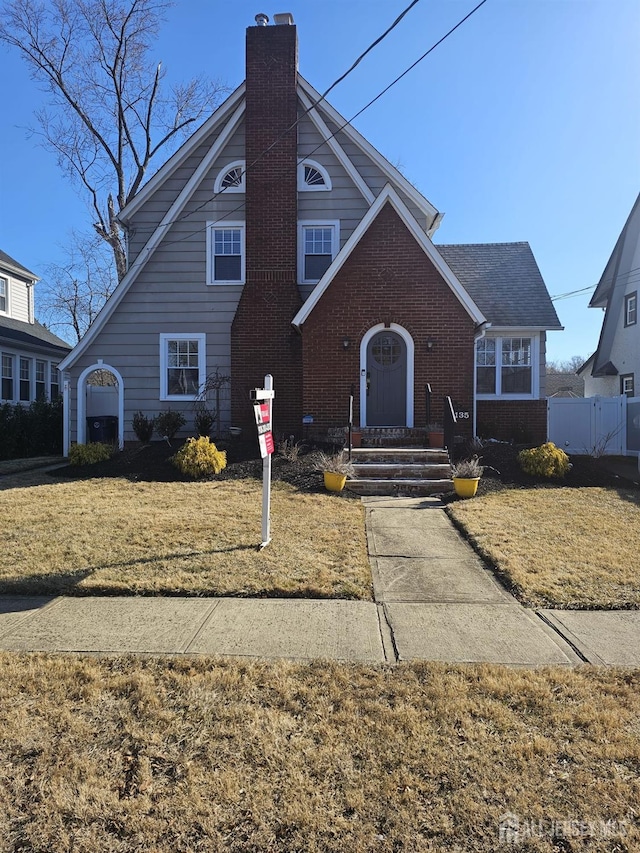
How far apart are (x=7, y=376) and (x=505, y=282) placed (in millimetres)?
18590

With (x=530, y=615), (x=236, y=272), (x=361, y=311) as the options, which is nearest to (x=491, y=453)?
(x=361, y=311)

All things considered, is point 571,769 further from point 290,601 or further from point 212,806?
point 290,601

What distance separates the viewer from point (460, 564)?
5.78m

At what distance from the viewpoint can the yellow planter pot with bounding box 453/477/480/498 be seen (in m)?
8.90

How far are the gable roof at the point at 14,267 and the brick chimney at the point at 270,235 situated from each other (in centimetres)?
1428

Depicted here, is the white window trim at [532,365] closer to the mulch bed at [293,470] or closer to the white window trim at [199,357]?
the mulch bed at [293,470]

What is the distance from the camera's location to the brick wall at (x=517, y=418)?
14195 mm

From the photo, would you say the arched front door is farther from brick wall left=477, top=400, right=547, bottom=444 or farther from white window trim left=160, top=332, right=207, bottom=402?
white window trim left=160, top=332, right=207, bottom=402

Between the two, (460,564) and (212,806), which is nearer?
(212,806)

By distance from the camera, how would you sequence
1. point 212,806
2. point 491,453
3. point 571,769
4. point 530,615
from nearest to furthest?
point 212,806 < point 571,769 < point 530,615 < point 491,453

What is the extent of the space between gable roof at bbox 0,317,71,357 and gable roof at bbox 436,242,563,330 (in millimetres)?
16305

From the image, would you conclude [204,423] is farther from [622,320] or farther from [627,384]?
[622,320]

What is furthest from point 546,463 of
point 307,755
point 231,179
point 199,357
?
point 231,179

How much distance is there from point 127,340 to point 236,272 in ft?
11.5
